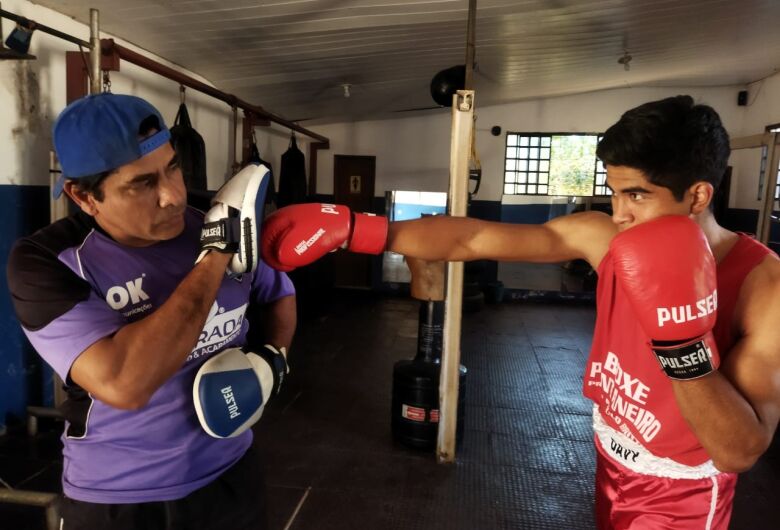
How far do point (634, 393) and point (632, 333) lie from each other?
0.14 metres

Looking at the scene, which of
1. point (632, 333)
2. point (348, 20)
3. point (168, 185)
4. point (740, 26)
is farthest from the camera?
point (740, 26)

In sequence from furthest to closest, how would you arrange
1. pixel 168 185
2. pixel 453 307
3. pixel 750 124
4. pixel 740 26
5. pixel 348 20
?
pixel 750 124
pixel 740 26
pixel 348 20
pixel 453 307
pixel 168 185

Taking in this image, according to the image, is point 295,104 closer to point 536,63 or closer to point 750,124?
point 536,63

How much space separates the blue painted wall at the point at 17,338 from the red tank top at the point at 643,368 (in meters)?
3.02

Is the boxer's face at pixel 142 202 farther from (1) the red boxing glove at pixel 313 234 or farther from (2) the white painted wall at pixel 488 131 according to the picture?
(2) the white painted wall at pixel 488 131

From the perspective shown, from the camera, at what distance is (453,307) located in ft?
9.47

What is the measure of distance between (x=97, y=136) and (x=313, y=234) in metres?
0.52

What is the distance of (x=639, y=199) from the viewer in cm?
115

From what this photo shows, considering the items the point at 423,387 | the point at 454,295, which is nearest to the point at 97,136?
the point at 454,295

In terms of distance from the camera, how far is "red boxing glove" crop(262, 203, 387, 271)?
1.34 m

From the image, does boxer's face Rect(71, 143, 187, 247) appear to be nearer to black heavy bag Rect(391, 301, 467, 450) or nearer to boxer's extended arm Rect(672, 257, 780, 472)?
boxer's extended arm Rect(672, 257, 780, 472)

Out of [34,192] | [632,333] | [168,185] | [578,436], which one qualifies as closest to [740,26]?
[578,436]

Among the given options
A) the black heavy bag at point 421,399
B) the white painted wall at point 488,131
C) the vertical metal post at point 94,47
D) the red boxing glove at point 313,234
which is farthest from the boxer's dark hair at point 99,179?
the white painted wall at point 488,131

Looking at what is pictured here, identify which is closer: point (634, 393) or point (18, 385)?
point (634, 393)
